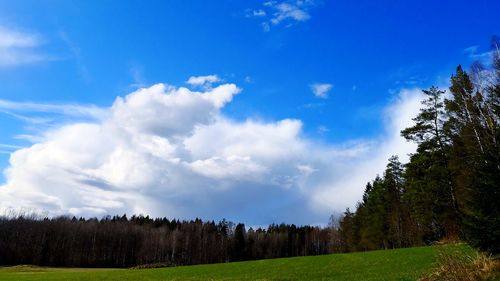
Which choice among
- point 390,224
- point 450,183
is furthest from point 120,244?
point 450,183

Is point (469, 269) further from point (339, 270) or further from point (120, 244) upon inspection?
point (120, 244)

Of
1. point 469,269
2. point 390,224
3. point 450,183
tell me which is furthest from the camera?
point 390,224

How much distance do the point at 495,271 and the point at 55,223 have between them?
143 meters

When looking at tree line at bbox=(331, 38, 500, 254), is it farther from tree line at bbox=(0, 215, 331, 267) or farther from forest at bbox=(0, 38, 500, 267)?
tree line at bbox=(0, 215, 331, 267)

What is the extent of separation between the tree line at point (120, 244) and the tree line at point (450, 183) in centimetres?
6101

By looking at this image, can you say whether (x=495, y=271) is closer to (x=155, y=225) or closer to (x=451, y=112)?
(x=451, y=112)

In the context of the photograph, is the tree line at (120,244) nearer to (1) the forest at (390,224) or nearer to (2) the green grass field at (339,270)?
(1) the forest at (390,224)

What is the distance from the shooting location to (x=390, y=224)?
76.4 m

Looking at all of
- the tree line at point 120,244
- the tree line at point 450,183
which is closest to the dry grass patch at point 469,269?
the tree line at point 450,183

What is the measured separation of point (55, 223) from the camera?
135m

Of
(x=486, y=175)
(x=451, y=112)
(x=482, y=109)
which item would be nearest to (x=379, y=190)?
(x=451, y=112)

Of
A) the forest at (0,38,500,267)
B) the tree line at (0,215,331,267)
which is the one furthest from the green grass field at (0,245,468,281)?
the tree line at (0,215,331,267)

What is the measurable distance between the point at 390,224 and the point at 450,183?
1213 inches

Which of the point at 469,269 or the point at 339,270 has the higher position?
the point at 469,269
